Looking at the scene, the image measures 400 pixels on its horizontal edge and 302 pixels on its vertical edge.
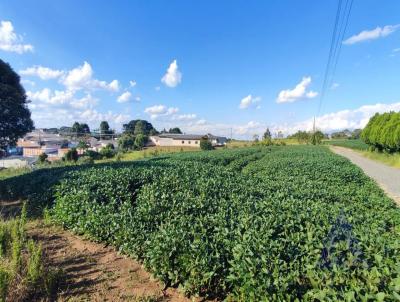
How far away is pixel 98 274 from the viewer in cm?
444

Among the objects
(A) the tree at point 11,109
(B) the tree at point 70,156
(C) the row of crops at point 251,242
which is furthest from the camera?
(B) the tree at point 70,156

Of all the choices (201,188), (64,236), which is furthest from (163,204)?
(64,236)

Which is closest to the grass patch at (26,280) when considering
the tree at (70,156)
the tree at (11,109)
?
the tree at (11,109)

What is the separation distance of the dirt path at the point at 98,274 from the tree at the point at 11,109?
12.3m

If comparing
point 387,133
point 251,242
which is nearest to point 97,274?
point 251,242

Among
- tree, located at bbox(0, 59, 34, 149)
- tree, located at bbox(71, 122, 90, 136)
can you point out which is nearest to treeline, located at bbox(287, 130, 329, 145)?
tree, located at bbox(0, 59, 34, 149)

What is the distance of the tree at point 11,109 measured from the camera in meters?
15.0

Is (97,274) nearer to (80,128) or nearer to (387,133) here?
(387,133)

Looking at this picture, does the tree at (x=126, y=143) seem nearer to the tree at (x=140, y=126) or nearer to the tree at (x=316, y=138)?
the tree at (x=140, y=126)

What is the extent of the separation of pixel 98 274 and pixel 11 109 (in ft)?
48.3

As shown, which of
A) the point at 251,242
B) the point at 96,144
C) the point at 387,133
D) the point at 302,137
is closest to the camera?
the point at 251,242

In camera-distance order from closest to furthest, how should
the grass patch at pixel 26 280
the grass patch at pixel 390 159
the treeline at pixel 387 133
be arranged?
the grass patch at pixel 26 280 → the grass patch at pixel 390 159 → the treeline at pixel 387 133

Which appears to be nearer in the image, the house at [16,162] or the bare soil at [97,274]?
the bare soil at [97,274]

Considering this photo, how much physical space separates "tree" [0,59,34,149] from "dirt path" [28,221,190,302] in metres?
12.3
